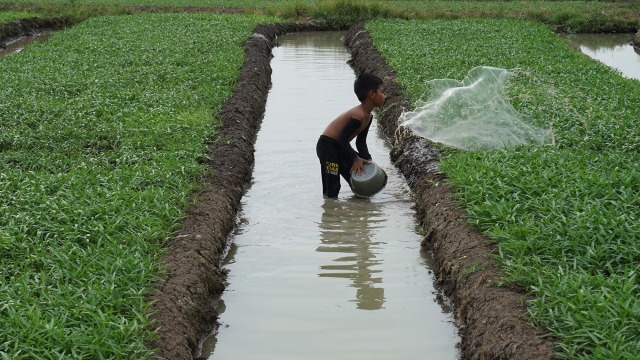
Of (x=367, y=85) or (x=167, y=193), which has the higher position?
(x=367, y=85)

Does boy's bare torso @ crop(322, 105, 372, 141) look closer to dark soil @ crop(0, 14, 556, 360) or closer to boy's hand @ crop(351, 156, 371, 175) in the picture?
boy's hand @ crop(351, 156, 371, 175)

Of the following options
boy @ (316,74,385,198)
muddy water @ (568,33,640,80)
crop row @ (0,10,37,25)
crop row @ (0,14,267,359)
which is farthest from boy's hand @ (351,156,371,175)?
crop row @ (0,10,37,25)

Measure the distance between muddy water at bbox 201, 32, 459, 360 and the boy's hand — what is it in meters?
0.38

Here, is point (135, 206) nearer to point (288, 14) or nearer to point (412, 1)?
point (288, 14)

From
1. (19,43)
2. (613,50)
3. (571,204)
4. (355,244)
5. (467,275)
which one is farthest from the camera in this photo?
(19,43)

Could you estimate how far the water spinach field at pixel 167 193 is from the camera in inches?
206

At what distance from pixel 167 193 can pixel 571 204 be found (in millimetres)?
3577

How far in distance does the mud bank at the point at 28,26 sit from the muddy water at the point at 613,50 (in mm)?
16479

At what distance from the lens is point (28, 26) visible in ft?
90.7

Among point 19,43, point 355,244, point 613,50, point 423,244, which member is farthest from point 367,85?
point 19,43

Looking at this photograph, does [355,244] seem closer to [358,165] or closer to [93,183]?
[358,165]

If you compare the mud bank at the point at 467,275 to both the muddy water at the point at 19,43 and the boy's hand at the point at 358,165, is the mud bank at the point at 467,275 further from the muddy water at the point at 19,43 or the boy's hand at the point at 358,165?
the muddy water at the point at 19,43

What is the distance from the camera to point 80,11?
29.8 m

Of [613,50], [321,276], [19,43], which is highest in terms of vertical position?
[321,276]
